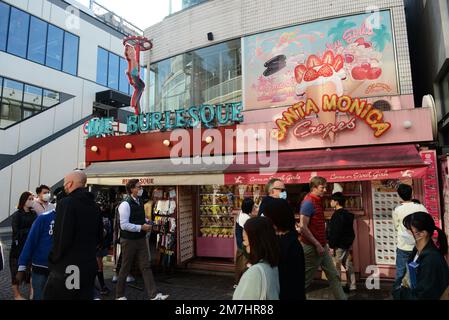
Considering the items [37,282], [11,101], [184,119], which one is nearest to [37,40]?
[11,101]

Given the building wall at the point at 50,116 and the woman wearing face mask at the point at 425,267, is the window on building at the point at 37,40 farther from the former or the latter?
the woman wearing face mask at the point at 425,267

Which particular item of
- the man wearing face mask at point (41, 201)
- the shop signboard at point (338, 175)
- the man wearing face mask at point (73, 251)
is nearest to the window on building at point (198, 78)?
the shop signboard at point (338, 175)

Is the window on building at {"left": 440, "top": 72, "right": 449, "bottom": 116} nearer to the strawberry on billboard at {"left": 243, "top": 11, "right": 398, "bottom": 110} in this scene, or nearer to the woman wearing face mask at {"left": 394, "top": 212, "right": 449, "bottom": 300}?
the strawberry on billboard at {"left": 243, "top": 11, "right": 398, "bottom": 110}

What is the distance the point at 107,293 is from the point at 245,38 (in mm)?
7489

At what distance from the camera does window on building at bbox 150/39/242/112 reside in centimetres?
955

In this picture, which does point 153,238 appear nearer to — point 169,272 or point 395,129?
point 169,272

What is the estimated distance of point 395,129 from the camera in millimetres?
6922

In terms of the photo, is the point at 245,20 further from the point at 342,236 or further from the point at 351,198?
the point at 342,236

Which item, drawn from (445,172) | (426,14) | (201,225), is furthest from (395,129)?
(201,225)

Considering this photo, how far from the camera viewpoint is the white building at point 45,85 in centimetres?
1627

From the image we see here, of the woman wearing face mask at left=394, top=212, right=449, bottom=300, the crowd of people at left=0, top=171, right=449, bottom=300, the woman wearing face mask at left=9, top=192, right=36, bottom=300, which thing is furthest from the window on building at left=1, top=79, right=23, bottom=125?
the woman wearing face mask at left=394, top=212, right=449, bottom=300

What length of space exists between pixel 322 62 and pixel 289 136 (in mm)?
2142

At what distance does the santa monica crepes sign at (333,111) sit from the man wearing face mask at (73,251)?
5.29m
